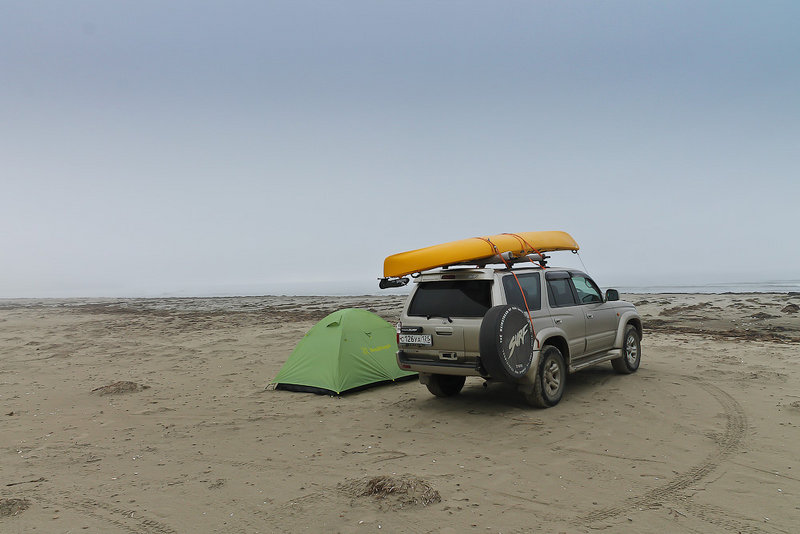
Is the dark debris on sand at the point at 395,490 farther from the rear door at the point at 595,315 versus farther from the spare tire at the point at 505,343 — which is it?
the rear door at the point at 595,315

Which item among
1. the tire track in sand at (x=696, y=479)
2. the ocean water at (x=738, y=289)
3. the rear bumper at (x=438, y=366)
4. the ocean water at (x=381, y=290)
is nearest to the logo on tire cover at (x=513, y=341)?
the rear bumper at (x=438, y=366)

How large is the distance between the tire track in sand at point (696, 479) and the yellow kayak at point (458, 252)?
134 inches

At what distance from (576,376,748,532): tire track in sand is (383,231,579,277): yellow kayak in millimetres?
3404

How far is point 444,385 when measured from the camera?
8.52 metres

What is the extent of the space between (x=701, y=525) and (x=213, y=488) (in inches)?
167

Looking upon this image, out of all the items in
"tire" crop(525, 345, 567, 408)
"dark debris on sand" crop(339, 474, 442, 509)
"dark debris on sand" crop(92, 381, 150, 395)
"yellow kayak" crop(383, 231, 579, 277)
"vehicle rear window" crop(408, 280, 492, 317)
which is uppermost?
"yellow kayak" crop(383, 231, 579, 277)

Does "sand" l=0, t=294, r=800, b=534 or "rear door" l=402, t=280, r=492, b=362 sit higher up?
"rear door" l=402, t=280, r=492, b=362

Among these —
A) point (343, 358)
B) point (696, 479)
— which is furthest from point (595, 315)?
point (343, 358)

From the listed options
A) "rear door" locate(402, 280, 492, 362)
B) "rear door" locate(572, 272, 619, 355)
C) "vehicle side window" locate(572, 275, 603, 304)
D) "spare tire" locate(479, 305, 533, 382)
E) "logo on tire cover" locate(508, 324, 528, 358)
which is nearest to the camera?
"spare tire" locate(479, 305, 533, 382)

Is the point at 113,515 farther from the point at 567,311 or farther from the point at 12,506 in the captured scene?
the point at 567,311

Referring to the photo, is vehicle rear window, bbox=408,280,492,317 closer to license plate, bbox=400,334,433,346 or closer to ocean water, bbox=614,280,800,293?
license plate, bbox=400,334,433,346

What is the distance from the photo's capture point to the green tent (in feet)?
29.5

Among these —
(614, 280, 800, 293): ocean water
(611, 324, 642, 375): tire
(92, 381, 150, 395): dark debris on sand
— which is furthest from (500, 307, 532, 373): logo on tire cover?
(614, 280, 800, 293): ocean water

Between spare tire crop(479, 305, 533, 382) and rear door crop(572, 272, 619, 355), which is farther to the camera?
rear door crop(572, 272, 619, 355)
